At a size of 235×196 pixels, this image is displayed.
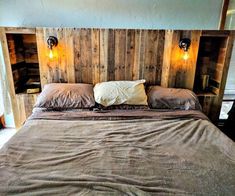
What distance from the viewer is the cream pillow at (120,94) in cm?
221

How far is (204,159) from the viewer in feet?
4.37

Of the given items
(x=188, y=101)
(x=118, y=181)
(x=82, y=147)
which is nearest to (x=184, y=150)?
(x=118, y=181)

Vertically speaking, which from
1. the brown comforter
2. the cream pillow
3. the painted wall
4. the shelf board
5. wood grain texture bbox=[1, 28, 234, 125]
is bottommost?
the brown comforter

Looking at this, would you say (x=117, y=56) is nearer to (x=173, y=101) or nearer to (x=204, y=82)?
(x=173, y=101)

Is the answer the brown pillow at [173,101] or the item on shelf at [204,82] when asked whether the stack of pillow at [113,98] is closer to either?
the brown pillow at [173,101]

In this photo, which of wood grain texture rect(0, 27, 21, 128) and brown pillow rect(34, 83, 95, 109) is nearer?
brown pillow rect(34, 83, 95, 109)

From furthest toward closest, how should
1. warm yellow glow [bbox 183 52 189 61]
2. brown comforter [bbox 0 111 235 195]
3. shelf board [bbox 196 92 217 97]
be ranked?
shelf board [bbox 196 92 217 97], warm yellow glow [bbox 183 52 189 61], brown comforter [bbox 0 111 235 195]

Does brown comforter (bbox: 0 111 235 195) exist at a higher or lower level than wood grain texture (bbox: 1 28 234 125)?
lower

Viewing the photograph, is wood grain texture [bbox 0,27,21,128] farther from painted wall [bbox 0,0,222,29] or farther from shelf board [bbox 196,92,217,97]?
shelf board [bbox 196,92,217,97]

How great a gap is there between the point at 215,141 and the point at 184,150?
324mm

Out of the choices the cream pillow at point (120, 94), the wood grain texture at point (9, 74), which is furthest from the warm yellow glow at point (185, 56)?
the wood grain texture at point (9, 74)

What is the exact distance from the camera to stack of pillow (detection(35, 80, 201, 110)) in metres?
2.20

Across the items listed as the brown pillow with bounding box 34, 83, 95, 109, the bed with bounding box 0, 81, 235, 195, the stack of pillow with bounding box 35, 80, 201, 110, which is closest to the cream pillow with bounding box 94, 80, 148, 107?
the stack of pillow with bounding box 35, 80, 201, 110

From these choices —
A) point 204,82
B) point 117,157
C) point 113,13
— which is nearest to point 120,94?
point 117,157
